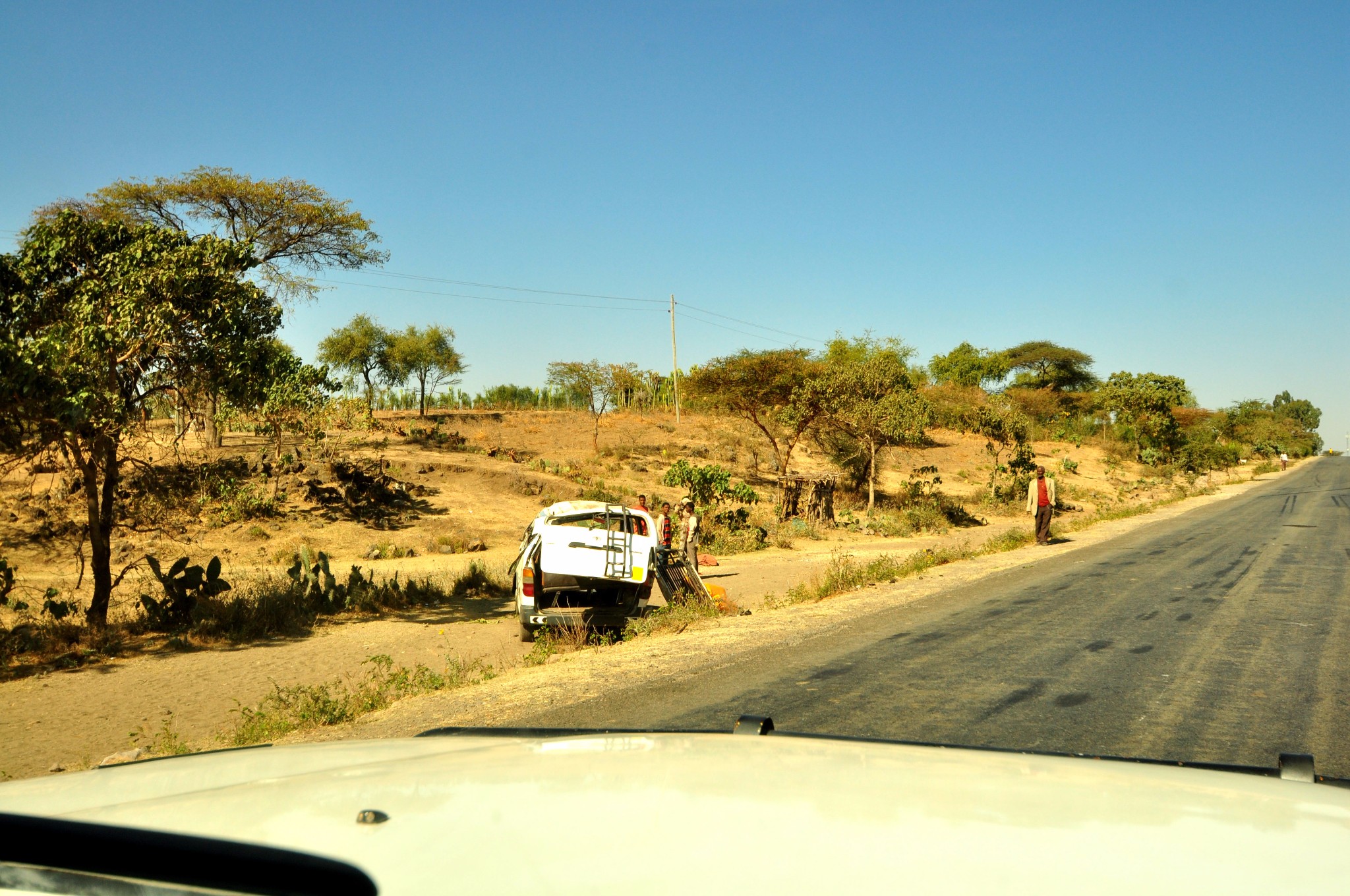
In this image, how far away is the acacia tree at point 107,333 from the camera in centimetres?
1165

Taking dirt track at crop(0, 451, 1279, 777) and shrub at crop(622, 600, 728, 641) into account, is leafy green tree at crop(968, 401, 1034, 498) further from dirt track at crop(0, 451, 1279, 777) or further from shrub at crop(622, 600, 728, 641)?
shrub at crop(622, 600, 728, 641)

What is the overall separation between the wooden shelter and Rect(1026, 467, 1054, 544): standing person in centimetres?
857

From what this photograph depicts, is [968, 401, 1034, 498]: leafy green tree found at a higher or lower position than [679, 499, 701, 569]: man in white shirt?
higher

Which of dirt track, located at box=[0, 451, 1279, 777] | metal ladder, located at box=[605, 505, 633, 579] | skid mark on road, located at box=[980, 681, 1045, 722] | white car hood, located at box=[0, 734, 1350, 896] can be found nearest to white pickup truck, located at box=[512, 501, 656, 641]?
metal ladder, located at box=[605, 505, 633, 579]

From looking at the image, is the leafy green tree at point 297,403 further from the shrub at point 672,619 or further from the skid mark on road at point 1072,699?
the skid mark on road at point 1072,699

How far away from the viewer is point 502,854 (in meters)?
1.65

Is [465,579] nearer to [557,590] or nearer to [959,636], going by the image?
[557,590]

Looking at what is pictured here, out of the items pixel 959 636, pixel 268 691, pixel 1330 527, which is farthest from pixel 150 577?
pixel 1330 527

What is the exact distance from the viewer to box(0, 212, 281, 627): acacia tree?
38.2ft

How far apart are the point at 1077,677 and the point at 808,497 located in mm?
22331

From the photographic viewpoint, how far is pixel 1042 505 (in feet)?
72.2

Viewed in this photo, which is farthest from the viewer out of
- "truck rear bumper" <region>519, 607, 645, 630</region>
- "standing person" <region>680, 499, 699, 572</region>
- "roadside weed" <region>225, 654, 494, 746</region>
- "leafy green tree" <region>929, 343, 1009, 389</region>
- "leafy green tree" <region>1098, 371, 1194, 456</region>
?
"leafy green tree" <region>929, 343, 1009, 389</region>

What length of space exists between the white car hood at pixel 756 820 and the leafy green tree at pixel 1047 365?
89551mm

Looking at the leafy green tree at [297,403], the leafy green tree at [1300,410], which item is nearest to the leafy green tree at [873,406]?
the leafy green tree at [297,403]
